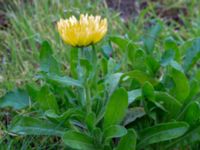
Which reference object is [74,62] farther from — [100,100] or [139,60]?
[139,60]

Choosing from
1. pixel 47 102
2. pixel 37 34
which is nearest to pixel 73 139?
pixel 47 102

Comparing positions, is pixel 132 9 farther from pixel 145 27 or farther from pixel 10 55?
pixel 10 55

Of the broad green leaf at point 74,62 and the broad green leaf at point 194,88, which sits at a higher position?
the broad green leaf at point 74,62

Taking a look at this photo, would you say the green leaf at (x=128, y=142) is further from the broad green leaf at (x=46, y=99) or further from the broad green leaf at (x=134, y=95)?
the broad green leaf at (x=46, y=99)

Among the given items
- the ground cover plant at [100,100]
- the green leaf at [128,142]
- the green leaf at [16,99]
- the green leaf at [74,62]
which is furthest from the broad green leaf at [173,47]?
the green leaf at [16,99]

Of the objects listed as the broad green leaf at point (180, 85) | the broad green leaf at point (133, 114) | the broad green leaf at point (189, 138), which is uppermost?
the broad green leaf at point (180, 85)

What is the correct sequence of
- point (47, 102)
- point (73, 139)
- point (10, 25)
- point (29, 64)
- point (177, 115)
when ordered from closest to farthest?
point (73, 139)
point (47, 102)
point (177, 115)
point (29, 64)
point (10, 25)
